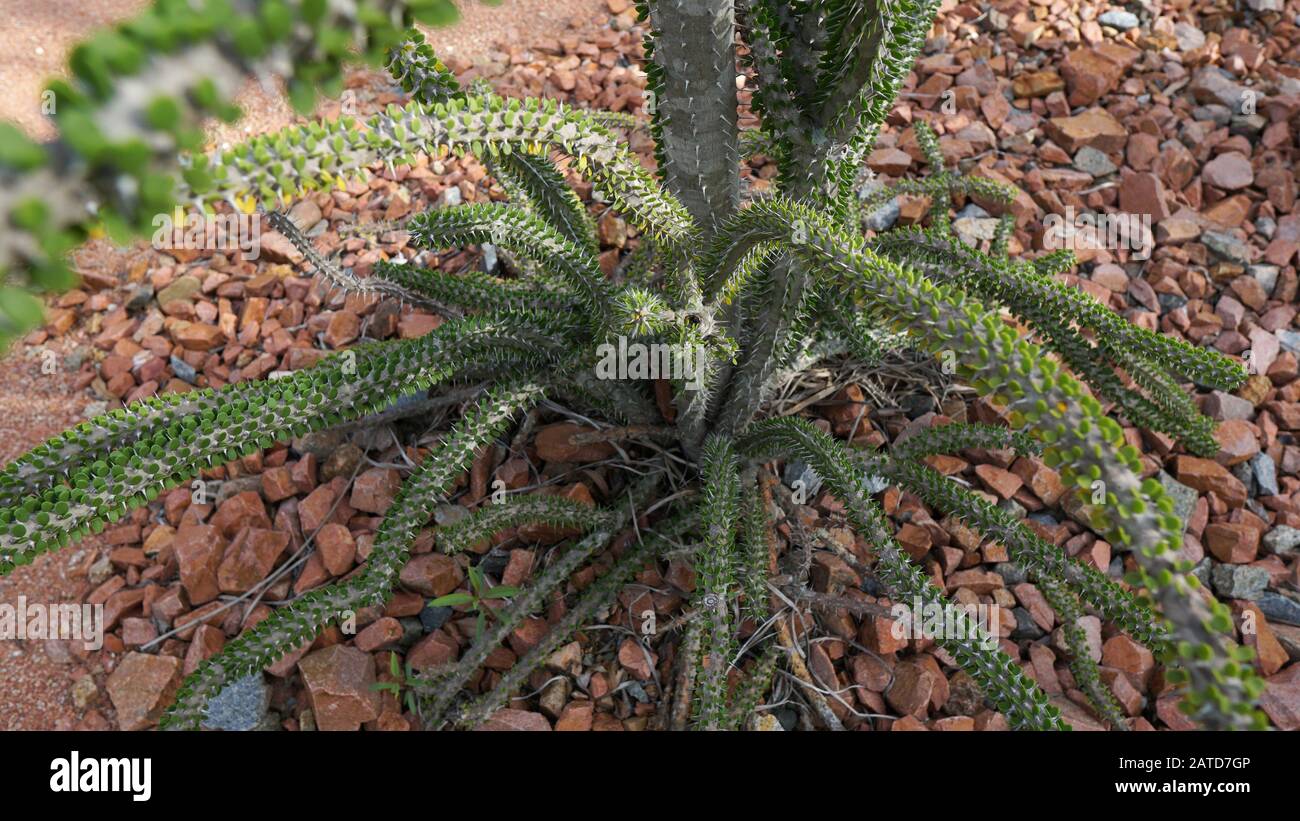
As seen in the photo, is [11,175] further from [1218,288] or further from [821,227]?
[1218,288]

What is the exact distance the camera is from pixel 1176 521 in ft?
2.91

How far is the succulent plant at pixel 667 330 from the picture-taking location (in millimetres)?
653

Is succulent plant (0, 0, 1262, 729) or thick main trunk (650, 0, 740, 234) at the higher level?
thick main trunk (650, 0, 740, 234)

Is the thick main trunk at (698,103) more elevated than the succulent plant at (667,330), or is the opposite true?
the thick main trunk at (698,103)

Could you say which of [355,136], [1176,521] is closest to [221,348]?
[355,136]

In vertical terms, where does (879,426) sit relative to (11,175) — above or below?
below

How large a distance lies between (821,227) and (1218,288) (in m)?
2.14

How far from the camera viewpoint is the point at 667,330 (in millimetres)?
1514

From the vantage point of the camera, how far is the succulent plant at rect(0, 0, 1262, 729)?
2.14ft

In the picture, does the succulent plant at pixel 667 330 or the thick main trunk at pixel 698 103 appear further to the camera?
the thick main trunk at pixel 698 103

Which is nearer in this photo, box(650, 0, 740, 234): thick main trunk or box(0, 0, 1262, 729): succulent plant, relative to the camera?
box(0, 0, 1262, 729): succulent plant

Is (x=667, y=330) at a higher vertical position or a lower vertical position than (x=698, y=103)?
lower

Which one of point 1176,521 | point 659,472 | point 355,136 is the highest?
point 355,136

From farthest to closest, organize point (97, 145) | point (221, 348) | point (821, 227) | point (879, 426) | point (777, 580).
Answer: point (221, 348)
point (879, 426)
point (777, 580)
point (821, 227)
point (97, 145)
